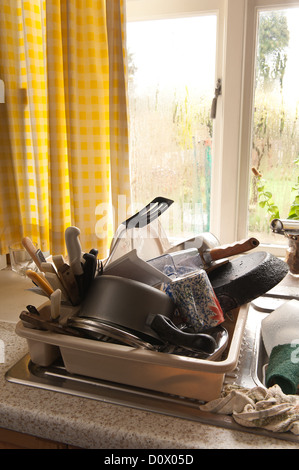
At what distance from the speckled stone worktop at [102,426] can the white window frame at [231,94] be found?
0.91 metres

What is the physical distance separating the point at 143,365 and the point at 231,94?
996 mm

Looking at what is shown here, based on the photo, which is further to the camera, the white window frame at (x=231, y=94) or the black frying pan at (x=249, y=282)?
the white window frame at (x=231, y=94)

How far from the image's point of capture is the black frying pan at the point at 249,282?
2.80ft

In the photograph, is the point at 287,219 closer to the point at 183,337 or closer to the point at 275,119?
the point at 275,119

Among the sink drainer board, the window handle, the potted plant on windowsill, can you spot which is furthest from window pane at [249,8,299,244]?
the sink drainer board

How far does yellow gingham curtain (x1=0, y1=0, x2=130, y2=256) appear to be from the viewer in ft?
4.00

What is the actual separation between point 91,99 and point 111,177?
0.24 metres

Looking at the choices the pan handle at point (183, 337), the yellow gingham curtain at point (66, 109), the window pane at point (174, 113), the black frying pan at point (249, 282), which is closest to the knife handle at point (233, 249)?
the black frying pan at point (249, 282)

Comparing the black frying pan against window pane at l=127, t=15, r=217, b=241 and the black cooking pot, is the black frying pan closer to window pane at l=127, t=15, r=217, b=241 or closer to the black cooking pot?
the black cooking pot

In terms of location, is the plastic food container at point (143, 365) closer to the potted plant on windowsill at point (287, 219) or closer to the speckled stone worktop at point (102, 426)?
the speckled stone worktop at point (102, 426)

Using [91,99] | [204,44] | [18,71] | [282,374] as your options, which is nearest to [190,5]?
[204,44]

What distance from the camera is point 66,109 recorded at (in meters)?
1.27

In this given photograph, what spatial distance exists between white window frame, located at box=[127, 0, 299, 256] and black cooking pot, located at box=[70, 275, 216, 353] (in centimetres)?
78

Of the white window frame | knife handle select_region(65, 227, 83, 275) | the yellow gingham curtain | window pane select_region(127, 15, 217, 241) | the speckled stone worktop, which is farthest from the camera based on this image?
window pane select_region(127, 15, 217, 241)
